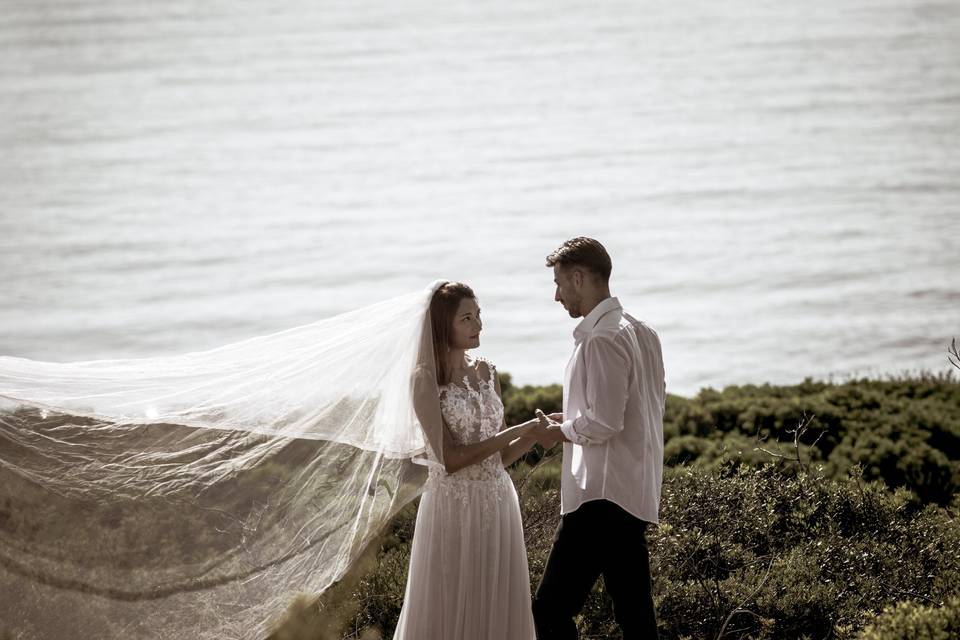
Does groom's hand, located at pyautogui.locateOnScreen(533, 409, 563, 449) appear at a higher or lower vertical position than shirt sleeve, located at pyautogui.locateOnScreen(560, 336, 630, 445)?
lower

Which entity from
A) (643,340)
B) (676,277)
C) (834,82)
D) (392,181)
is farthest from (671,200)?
(643,340)

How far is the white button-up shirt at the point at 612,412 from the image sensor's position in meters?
3.99

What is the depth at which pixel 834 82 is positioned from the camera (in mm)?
25953

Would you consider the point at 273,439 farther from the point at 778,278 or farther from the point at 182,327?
the point at 778,278

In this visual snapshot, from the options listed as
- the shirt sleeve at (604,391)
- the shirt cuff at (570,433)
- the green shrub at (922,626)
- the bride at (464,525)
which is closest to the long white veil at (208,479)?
the bride at (464,525)

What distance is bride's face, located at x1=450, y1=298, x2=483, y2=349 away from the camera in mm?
4254

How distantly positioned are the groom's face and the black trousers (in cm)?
80

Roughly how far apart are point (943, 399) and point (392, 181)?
15.0 metres

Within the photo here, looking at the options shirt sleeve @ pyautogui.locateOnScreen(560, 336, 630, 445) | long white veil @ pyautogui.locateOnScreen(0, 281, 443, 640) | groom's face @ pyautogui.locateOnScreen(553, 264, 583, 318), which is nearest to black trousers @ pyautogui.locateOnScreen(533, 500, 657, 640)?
shirt sleeve @ pyautogui.locateOnScreen(560, 336, 630, 445)

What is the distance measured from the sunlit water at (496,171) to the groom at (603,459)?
851 centimetres

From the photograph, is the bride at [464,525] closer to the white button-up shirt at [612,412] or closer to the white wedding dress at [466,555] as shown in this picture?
the white wedding dress at [466,555]

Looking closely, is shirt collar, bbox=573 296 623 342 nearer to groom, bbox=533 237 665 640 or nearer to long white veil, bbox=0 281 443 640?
groom, bbox=533 237 665 640

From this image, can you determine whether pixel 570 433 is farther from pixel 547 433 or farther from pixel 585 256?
pixel 585 256

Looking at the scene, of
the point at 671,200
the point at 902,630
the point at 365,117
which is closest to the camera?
the point at 902,630
